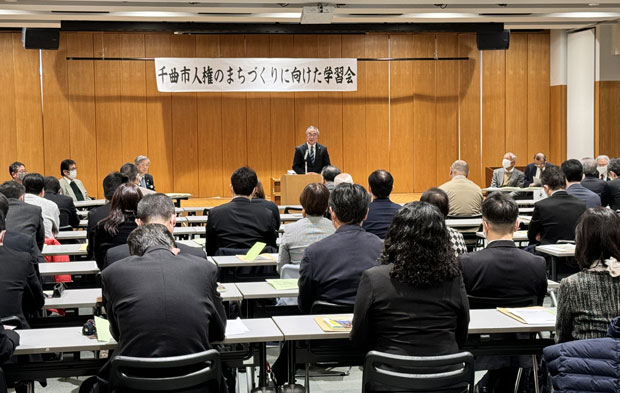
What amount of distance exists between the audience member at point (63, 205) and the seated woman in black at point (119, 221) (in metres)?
3.32

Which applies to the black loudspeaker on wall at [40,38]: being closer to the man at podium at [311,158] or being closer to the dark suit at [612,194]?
the man at podium at [311,158]

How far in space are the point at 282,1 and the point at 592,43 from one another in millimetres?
6666

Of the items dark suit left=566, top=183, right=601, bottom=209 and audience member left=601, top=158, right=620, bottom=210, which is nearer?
dark suit left=566, top=183, right=601, bottom=209

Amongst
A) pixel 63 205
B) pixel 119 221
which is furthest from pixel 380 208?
pixel 63 205

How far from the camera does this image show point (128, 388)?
2955mm

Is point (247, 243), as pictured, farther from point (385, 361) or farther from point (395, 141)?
point (395, 141)

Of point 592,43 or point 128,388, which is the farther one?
point 592,43

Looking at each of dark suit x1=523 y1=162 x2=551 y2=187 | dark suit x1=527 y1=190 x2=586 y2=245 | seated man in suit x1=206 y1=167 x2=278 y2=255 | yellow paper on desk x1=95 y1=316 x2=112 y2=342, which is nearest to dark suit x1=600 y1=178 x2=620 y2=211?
dark suit x1=527 y1=190 x2=586 y2=245

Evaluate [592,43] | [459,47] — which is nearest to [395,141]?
[459,47]

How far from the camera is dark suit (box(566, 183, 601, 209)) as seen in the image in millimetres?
7480

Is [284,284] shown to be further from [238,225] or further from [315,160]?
Result: [315,160]

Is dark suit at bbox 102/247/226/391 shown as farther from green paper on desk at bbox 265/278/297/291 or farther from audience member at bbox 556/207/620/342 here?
audience member at bbox 556/207/620/342

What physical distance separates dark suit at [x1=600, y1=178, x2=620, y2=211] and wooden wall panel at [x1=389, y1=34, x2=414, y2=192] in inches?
261

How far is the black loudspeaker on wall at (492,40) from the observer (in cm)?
1370
